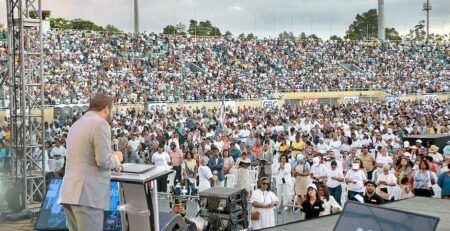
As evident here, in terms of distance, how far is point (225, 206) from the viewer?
899cm

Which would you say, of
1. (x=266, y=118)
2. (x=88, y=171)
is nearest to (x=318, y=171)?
(x=88, y=171)

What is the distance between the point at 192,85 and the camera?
40688mm

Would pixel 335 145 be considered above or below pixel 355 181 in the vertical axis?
above

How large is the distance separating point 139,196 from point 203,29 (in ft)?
298

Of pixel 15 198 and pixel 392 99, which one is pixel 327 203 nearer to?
pixel 15 198

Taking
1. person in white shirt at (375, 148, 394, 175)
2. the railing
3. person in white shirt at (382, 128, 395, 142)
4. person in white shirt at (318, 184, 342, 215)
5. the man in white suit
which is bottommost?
the railing

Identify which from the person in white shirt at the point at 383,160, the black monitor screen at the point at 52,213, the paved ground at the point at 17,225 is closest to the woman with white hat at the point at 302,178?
the person in white shirt at the point at 383,160

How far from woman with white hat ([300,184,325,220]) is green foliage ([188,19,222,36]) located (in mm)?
73938

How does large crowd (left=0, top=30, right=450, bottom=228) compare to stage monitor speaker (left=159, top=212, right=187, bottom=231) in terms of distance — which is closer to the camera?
stage monitor speaker (left=159, top=212, right=187, bottom=231)

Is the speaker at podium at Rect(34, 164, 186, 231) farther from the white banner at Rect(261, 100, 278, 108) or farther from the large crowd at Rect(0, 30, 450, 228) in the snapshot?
the white banner at Rect(261, 100, 278, 108)

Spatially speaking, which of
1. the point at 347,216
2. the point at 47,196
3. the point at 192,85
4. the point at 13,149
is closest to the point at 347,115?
the point at 192,85

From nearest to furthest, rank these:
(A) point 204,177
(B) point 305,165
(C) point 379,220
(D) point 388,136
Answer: (C) point 379,220 < (B) point 305,165 < (A) point 204,177 < (D) point 388,136

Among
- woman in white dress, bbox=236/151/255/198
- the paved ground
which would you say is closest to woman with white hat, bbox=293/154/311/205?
woman in white dress, bbox=236/151/255/198

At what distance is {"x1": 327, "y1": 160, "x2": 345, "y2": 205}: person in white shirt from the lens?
11.8 metres
